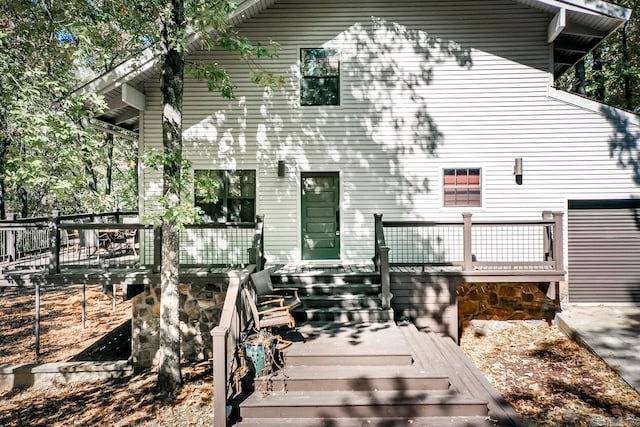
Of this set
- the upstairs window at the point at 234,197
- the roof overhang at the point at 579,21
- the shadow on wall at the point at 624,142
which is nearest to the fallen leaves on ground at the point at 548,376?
the shadow on wall at the point at 624,142

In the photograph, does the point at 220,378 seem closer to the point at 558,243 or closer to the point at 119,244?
the point at 558,243

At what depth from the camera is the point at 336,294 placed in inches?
278

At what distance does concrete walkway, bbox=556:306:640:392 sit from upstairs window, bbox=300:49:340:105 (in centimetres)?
666

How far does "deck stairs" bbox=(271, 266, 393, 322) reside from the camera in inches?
261

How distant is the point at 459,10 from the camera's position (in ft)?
28.0

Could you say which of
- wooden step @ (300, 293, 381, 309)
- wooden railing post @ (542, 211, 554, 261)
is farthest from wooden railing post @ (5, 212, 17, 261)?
wooden railing post @ (542, 211, 554, 261)

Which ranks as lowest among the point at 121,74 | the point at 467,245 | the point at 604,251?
the point at 604,251

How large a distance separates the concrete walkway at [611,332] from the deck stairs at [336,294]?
11.5 feet

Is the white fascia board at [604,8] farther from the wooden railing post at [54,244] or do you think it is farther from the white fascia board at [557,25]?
the wooden railing post at [54,244]

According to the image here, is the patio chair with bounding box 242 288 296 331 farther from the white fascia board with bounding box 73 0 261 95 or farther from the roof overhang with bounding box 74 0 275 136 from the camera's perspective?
the white fascia board with bounding box 73 0 261 95

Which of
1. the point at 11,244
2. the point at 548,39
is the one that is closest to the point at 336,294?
the point at 11,244

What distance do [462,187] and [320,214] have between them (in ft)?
10.7

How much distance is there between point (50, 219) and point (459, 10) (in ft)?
31.1

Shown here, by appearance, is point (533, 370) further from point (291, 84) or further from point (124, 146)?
point (124, 146)
